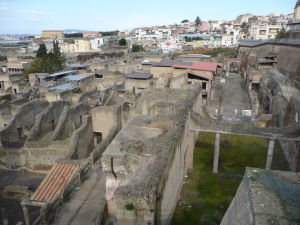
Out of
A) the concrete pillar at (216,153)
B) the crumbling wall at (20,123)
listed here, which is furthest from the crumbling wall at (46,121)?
the concrete pillar at (216,153)

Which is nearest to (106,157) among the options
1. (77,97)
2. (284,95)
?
(284,95)

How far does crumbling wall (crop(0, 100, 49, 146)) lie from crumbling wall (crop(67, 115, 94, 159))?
465cm

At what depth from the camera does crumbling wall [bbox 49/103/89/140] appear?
57.8 ft

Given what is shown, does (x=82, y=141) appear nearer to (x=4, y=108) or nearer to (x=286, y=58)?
(x=4, y=108)

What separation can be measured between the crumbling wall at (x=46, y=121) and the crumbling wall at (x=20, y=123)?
1.42 metres

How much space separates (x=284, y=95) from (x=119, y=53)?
5616cm

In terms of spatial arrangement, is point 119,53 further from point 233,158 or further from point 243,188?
point 243,188

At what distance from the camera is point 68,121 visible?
761 inches

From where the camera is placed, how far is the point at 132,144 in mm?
10664

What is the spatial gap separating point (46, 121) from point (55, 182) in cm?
929

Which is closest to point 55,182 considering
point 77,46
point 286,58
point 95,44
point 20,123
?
point 20,123

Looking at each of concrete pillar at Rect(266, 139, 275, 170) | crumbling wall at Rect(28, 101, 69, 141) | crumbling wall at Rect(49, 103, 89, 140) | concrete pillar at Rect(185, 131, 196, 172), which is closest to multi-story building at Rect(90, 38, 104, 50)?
crumbling wall at Rect(28, 101, 69, 141)

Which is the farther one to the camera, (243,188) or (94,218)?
(94,218)

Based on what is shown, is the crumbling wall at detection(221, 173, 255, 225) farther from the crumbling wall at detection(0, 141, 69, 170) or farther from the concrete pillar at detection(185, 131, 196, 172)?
the crumbling wall at detection(0, 141, 69, 170)
